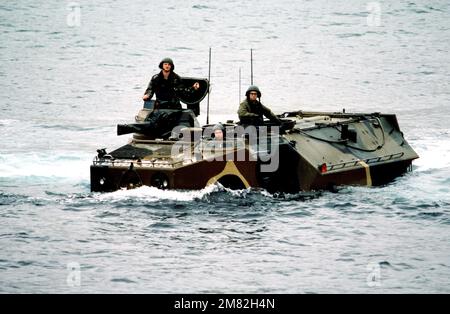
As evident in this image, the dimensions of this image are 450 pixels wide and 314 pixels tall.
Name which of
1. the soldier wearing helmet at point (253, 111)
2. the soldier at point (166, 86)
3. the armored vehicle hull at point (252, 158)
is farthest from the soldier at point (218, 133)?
the soldier at point (166, 86)

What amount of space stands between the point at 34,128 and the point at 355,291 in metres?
23.7

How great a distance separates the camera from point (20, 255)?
27.8m

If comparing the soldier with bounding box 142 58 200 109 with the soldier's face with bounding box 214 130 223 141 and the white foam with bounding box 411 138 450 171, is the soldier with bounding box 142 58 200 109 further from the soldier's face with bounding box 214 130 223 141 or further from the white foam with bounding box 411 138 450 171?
the white foam with bounding box 411 138 450 171

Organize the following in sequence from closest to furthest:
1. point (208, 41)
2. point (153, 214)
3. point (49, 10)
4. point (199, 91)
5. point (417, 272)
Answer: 1. point (417, 272)
2. point (153, 214)
3. point (199, 91)
4. point (208, 41)
5. point (49, 10)

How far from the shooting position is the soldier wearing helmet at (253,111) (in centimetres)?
3347

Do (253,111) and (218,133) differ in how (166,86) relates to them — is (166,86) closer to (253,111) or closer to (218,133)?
(253,111)

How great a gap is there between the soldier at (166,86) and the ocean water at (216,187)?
10.3ft

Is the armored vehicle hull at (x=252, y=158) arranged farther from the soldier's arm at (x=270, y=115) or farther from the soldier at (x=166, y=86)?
the soldier at (x=166, y=86)

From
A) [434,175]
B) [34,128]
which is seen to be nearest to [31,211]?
[434,175]

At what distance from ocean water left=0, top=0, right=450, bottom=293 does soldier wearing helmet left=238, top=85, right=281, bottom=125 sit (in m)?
2.37

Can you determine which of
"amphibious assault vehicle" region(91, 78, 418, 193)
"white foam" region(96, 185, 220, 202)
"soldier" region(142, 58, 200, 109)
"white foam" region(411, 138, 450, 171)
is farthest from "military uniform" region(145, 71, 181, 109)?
"white foam" region(411, 138, 450, 171)

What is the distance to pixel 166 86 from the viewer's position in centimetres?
3484

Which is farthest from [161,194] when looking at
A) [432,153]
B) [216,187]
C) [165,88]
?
[432,153]

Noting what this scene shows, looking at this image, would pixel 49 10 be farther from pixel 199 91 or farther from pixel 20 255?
pixel 20 255
